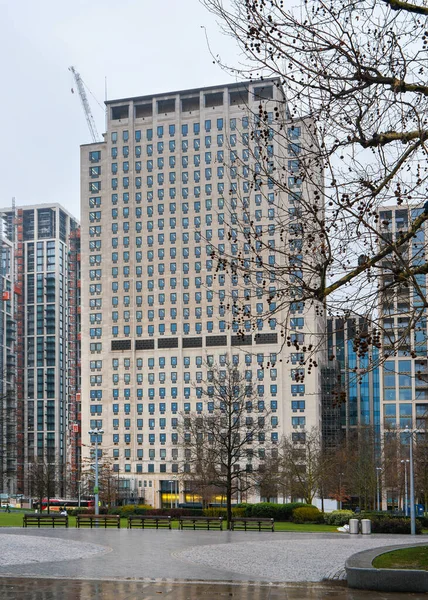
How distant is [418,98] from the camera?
49.6 feet

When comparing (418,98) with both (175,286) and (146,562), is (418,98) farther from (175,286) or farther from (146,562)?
(175,286)

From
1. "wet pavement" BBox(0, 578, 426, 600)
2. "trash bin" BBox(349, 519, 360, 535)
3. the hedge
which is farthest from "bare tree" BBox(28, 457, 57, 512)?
"wet pavement" BBox(0, 578, 426, 600)

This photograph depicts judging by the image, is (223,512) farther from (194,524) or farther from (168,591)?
(168,591)

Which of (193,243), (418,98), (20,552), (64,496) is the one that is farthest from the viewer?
(64,496)

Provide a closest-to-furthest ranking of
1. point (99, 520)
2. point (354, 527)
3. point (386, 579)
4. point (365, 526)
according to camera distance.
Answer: point (386, 579)
point (365, 526)
point (354, 527)
point (99, 520)

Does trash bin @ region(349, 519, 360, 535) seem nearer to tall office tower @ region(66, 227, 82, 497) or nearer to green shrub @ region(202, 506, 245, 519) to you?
green shrub @ region(202, 506, 245, 519)

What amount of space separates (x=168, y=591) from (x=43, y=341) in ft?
574

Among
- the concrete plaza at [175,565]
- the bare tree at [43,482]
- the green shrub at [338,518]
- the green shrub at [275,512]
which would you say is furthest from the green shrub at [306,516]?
the bare tree at [43,482]

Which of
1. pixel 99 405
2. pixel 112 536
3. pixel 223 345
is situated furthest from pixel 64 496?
pixel 112 536

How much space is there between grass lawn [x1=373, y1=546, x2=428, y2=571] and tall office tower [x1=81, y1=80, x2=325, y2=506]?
99792mm

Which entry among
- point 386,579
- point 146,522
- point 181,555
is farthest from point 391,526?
point 386,579

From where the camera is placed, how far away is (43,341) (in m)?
189

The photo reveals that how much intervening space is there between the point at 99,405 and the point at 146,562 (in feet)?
353

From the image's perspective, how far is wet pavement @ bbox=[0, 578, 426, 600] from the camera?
17.4 metres
